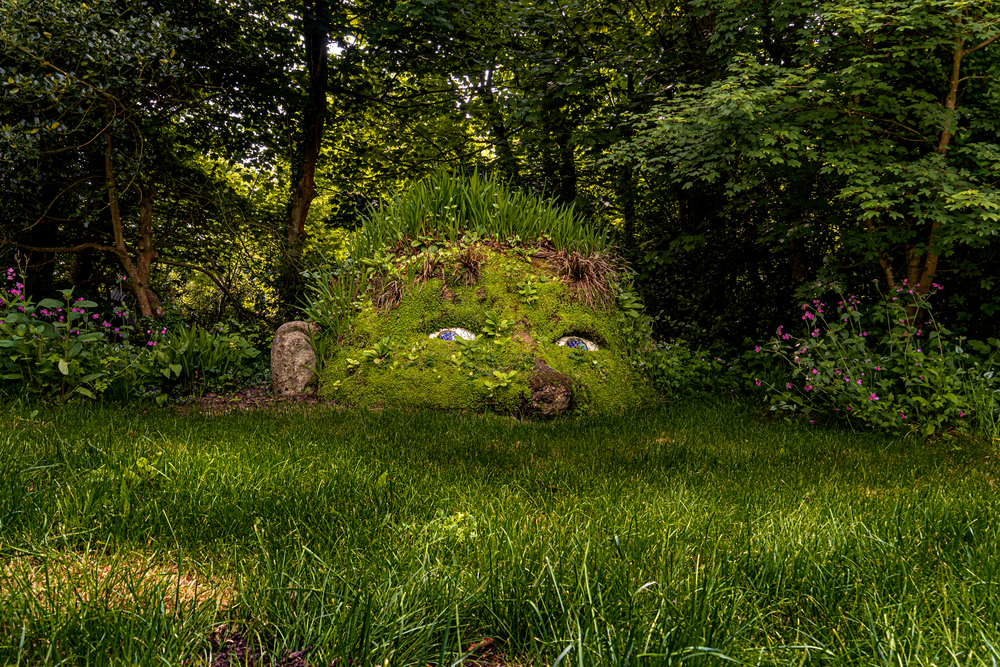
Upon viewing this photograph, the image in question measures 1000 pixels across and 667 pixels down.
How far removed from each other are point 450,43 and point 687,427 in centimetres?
708

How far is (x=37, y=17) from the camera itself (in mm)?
5543

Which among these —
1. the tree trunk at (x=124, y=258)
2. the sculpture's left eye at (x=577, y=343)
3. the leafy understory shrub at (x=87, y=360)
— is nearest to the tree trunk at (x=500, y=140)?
the sculpture's left eye at (x=577, y=343)

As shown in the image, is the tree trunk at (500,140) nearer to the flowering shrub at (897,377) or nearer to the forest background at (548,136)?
the forest background at (548,136)

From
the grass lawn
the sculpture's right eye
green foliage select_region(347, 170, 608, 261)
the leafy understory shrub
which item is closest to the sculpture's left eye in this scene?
the sculpture's right eye

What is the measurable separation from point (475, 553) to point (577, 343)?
4181mm

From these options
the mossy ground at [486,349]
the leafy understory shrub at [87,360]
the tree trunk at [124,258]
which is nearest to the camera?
the leafy understory shrub at [87,360]

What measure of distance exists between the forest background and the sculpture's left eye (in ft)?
6.29

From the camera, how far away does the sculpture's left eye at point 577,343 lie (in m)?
6.04

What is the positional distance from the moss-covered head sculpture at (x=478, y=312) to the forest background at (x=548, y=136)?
0.84 meters

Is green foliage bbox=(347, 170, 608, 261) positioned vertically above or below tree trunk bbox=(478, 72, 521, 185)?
below

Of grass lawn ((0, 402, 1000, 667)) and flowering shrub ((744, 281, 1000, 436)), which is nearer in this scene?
grass lawn ((0, 402, 1000, 667))

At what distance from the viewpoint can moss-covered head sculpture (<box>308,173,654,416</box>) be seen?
552cm

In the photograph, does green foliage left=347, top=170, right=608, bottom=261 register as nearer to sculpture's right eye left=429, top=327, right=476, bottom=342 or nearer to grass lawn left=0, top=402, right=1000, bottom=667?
sculpture's right eye left=429, top=327, right=476, bottom=342

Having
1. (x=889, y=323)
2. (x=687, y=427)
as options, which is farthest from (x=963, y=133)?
(x=687, y=427)
